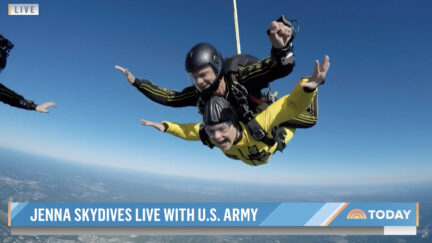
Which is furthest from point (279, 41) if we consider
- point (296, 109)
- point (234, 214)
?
point (234, 214)

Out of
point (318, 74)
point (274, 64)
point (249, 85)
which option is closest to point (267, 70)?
point (274, 64)

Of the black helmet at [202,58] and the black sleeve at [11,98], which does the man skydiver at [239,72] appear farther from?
the black sleeve at [11,98]

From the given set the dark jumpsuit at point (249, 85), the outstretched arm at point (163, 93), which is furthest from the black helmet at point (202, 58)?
the outstretched arm at point (163, 93)

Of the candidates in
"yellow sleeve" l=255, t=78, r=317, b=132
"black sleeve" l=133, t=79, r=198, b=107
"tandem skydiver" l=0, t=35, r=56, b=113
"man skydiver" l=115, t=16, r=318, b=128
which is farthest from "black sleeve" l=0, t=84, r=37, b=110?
"yellow sleeve" l=255, t=78, r=317, b=132

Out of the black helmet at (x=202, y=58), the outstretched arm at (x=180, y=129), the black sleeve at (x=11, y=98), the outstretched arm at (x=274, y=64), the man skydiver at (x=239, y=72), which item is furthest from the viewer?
the black sleeve at (x=11, y=98)

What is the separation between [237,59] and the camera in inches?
103

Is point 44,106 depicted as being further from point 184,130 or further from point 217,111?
point 217,111

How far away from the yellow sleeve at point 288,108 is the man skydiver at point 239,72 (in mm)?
154

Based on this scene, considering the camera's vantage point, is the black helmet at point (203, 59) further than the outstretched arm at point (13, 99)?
No

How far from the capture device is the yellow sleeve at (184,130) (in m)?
3.23

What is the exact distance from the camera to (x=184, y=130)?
325cm

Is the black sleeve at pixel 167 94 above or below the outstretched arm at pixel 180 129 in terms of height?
above

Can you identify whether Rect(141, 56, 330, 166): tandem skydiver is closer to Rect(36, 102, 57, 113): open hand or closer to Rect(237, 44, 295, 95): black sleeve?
Rect(237, 44, 295, 95): black sleeve

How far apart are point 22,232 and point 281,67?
7.83 m
